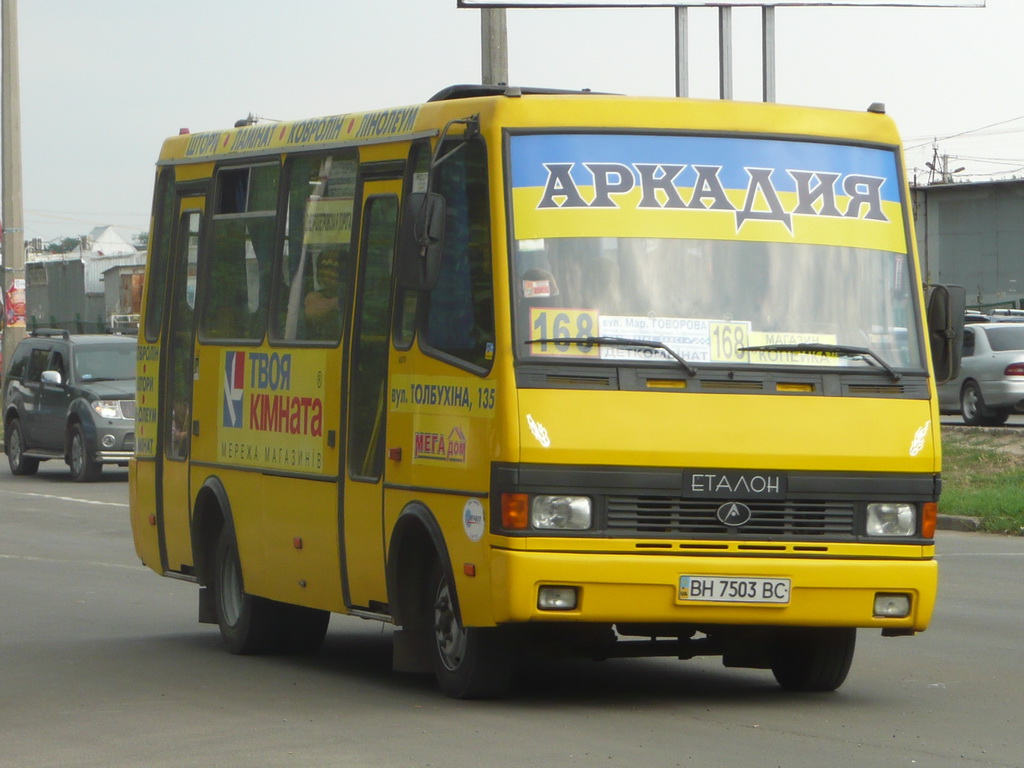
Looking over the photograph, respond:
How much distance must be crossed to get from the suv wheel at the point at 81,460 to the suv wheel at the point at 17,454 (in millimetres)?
2140

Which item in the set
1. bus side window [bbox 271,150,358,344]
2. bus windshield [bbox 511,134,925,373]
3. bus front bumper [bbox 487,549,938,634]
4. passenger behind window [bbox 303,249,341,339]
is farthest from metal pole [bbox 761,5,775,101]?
bus front bumper [bbox 487,549,938,634]

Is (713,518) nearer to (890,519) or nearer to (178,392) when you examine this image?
(890,519)

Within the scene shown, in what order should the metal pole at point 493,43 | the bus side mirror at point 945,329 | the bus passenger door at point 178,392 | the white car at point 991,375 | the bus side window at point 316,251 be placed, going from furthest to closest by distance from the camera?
the white car at point 991,375 < the metal pole at point 493,43 < the bus passenger door at point 178,392 < the bus side window at point 316,251 < the bus side mirror at point 945,329

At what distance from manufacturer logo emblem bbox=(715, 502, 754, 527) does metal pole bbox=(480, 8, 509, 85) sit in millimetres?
10625

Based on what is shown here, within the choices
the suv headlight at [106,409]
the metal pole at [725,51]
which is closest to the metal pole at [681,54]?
the metal pole at [725,51]

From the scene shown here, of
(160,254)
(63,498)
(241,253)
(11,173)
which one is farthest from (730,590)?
(11,173)

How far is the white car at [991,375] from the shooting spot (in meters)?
29.3

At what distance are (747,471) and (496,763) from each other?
5.87ft

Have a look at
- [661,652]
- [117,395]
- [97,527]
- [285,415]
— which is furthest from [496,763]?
[117,395]

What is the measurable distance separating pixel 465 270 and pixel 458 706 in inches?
74.5

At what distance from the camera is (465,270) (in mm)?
8680

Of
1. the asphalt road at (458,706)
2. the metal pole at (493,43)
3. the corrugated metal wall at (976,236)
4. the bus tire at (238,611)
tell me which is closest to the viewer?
the asphalt road at (458,706)

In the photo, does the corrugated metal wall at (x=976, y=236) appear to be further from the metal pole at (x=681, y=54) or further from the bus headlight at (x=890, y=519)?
the bus headlight at (x=890, y=519)

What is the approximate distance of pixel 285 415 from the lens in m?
10.4
